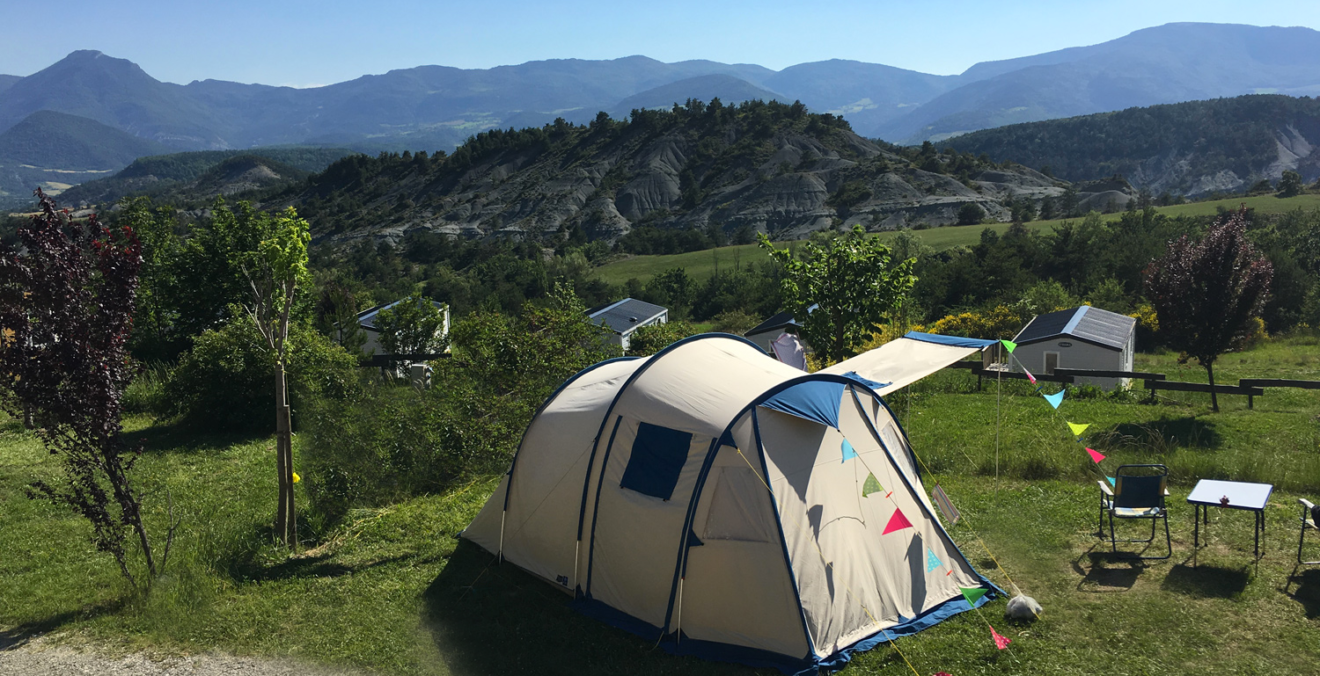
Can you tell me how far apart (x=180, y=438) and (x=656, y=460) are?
465 inches

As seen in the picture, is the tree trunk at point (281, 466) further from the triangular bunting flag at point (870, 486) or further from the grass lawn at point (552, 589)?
the triangular bunting flag at point (870, 486)

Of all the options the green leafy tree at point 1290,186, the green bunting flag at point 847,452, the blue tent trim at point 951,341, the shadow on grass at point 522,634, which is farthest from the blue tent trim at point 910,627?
the green leafy tree at point 1290,186

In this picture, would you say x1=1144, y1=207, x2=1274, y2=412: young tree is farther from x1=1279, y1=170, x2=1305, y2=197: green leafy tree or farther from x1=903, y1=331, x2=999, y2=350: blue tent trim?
x1=1279, y1=170, x2=1305, y2=197: green leafy tree

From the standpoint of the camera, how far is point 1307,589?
7.27m

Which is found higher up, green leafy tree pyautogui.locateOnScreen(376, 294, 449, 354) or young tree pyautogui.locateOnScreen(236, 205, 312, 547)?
young tree pyautogui.locateOnScreen(236, 205, 312, 547)

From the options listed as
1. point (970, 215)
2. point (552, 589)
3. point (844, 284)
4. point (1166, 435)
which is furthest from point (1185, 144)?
point (552, 589)

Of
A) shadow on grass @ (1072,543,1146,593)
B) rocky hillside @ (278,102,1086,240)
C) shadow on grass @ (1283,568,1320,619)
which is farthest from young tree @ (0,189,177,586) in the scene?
rocky hillside @ (278,102,1086,240)

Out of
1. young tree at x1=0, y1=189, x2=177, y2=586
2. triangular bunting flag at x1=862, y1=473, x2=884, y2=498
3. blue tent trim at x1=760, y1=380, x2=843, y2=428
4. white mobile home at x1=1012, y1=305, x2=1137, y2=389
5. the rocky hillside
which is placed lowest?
white mobile home at x1=1012, y1=305, x2=1137, y2=389

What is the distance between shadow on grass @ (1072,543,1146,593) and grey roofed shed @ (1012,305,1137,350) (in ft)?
53.3

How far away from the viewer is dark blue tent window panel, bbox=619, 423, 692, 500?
7191 mm

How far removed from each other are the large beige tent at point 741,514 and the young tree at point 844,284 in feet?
14.4

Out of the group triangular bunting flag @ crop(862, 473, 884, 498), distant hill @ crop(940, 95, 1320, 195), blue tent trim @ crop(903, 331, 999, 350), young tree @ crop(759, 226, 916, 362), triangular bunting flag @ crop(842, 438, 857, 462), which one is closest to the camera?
triangular bunting flag @ crop(862, 473, 884, 498)

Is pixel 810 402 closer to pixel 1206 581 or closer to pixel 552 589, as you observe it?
pixel 552 589

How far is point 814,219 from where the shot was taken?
318 feet
